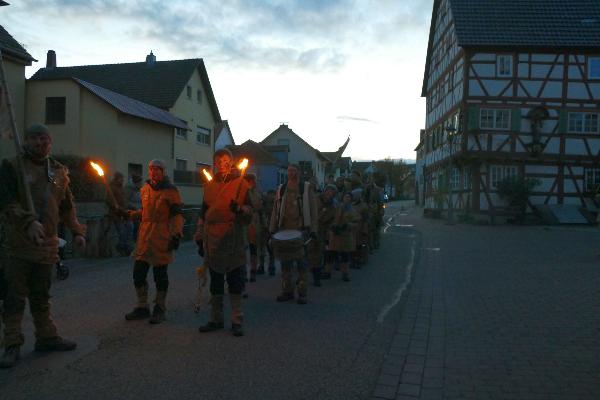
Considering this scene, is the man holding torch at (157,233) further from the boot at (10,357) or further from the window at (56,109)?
the window at (56,109)

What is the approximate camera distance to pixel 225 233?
6.02 metres

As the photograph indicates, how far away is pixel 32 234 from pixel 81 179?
17204 millimetres

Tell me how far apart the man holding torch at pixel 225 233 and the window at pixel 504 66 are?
2678cm

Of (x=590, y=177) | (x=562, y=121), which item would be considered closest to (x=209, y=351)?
(x=562, y=121)

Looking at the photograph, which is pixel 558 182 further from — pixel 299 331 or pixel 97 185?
pixel 299 331

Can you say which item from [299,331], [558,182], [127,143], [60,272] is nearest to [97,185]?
[127,143]

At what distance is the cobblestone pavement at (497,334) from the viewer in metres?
Answer: 4.49

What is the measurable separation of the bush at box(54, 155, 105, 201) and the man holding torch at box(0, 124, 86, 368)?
53.2ft

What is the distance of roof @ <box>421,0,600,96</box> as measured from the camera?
2950cm

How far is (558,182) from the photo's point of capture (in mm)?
29891

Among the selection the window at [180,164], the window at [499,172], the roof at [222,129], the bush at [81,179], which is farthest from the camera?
the roof at [222,129]

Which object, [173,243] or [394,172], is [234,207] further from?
[394,172]

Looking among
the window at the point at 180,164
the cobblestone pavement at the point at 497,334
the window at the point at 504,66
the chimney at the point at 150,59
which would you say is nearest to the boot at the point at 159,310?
the cobblestone pavement at the point at 497,334

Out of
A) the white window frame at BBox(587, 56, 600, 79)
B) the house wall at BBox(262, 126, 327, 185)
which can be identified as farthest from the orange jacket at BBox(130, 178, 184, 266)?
the house wall at BBox(262, 126, 327, 185)
